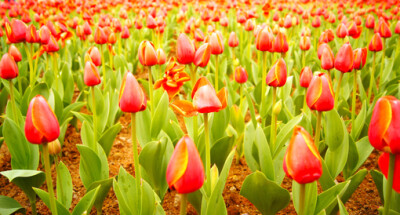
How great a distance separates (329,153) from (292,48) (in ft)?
8.28

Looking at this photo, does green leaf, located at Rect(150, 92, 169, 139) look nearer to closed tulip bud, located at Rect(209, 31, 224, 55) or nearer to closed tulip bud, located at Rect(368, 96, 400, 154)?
closed tulip bud, located at Rect(209, 31, 224, 55)

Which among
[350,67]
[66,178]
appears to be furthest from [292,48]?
[66,178]

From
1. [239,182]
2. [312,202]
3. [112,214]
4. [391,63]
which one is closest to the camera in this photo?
[312,202]

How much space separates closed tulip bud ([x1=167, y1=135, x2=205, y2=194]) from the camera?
793 mm

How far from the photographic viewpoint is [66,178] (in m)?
1.58

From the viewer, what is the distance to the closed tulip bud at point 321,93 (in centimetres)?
118

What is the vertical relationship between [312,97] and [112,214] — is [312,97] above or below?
above

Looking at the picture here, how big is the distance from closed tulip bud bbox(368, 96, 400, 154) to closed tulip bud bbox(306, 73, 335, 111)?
13.0 inches

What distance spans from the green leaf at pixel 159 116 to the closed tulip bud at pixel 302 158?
1.04m

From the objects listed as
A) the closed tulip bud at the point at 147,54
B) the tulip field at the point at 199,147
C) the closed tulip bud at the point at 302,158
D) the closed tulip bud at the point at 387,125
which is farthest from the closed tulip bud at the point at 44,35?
the closed tulip bud at the point at 387,125

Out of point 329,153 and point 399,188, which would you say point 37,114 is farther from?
point 329,153

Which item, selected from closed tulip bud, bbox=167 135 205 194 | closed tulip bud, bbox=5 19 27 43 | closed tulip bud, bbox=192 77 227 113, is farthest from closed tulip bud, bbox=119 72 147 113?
closed tulip bud, bbox=5 19 27 43

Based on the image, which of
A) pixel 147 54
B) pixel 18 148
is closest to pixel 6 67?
pixel 18 148

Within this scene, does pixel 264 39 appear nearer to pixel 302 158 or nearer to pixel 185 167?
pixel 302 158
